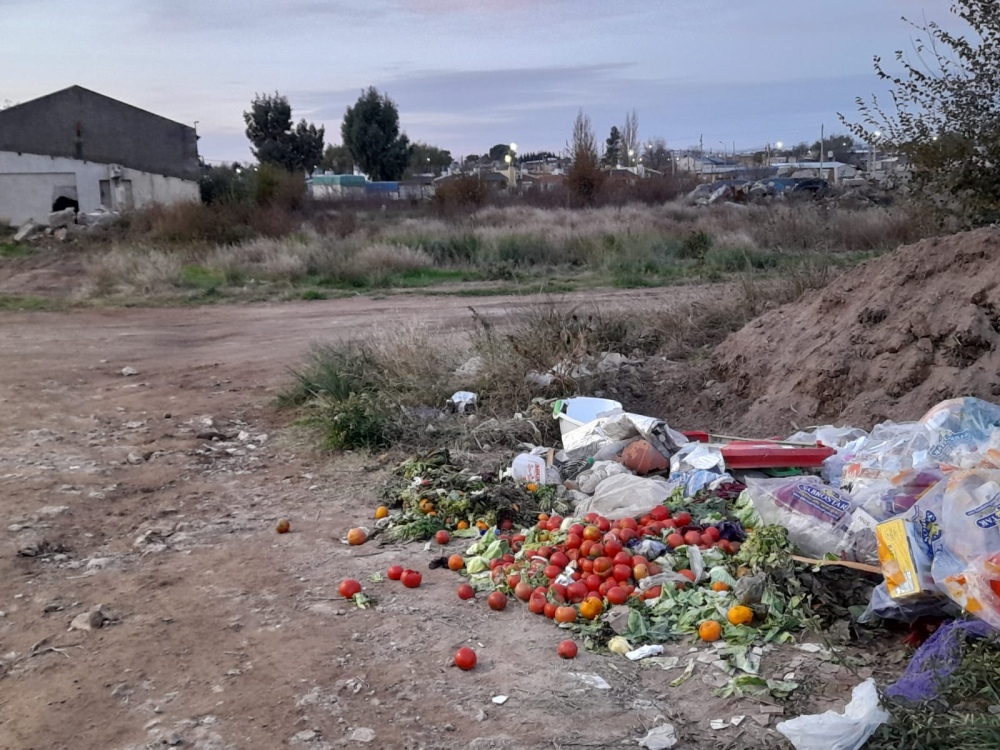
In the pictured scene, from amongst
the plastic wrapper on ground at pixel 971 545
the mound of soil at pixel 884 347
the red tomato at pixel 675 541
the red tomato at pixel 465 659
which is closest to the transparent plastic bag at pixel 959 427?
the mound of soil at pixel 884 347

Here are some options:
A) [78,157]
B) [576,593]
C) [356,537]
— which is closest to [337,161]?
[78,157]

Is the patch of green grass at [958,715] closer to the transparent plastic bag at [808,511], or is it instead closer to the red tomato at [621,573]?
the transparent plastic bag at [808,511]

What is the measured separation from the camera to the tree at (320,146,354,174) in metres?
63.7

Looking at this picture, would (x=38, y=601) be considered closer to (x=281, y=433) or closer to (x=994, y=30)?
(x=281, y=433)

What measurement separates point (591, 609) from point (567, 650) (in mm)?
298

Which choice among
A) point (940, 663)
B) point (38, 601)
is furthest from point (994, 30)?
point (38, 601)

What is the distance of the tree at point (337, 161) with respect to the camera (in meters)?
63.7

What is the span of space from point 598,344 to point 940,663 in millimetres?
4905

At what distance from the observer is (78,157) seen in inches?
1294

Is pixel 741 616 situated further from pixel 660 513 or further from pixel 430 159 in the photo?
pixel 430 159

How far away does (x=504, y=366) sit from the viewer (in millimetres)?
6895

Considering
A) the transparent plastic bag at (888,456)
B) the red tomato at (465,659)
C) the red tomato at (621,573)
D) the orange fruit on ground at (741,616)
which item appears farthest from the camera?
the transparent plastic bag at (888,456)

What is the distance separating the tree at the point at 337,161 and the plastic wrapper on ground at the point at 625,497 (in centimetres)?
6029

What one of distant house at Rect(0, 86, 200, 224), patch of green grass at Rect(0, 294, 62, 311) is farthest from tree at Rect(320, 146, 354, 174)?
patch of green grass at Rect(0, 294, 62, 311)
